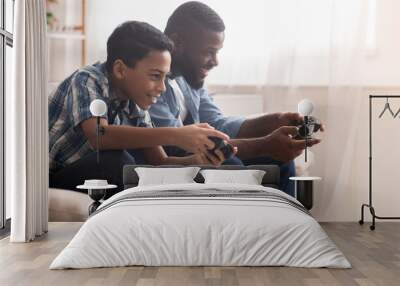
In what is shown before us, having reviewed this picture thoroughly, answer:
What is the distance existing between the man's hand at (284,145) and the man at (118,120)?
57 cm

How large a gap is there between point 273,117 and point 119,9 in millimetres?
2394

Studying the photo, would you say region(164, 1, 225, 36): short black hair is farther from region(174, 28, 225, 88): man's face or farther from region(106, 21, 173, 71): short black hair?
region(106, 21, 173, 71): short black hair

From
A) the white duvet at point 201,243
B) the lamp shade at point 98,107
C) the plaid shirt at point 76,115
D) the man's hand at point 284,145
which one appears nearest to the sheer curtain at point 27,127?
the lamp shade at point 98,107

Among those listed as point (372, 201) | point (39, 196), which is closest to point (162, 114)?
point (39, 196)

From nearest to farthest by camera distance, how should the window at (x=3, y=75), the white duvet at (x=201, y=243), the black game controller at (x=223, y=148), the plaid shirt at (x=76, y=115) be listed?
the white duvet at (x=201, y=243)
the window at (x=3, y=75)
the plaid shirt at (x=76, y=115)
the black game controller at (x=223, y=148)

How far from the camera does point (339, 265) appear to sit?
4.64 meters

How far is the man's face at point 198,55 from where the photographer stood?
776 cm

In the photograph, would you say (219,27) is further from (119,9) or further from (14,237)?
(14,237)

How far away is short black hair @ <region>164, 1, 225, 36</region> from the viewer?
25.6 ft

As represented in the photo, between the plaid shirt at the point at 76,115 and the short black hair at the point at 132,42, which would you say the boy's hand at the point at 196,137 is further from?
the short black hair at the point at 132,42

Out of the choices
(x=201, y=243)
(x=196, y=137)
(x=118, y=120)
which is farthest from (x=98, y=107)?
(x=201, y=243)

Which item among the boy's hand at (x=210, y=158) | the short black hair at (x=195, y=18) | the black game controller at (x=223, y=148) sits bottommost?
the boy's hand at (x=210, y=158)

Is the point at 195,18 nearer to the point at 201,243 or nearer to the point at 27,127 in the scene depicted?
the point at 27,127

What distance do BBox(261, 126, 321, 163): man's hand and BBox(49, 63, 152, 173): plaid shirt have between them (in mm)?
1545
